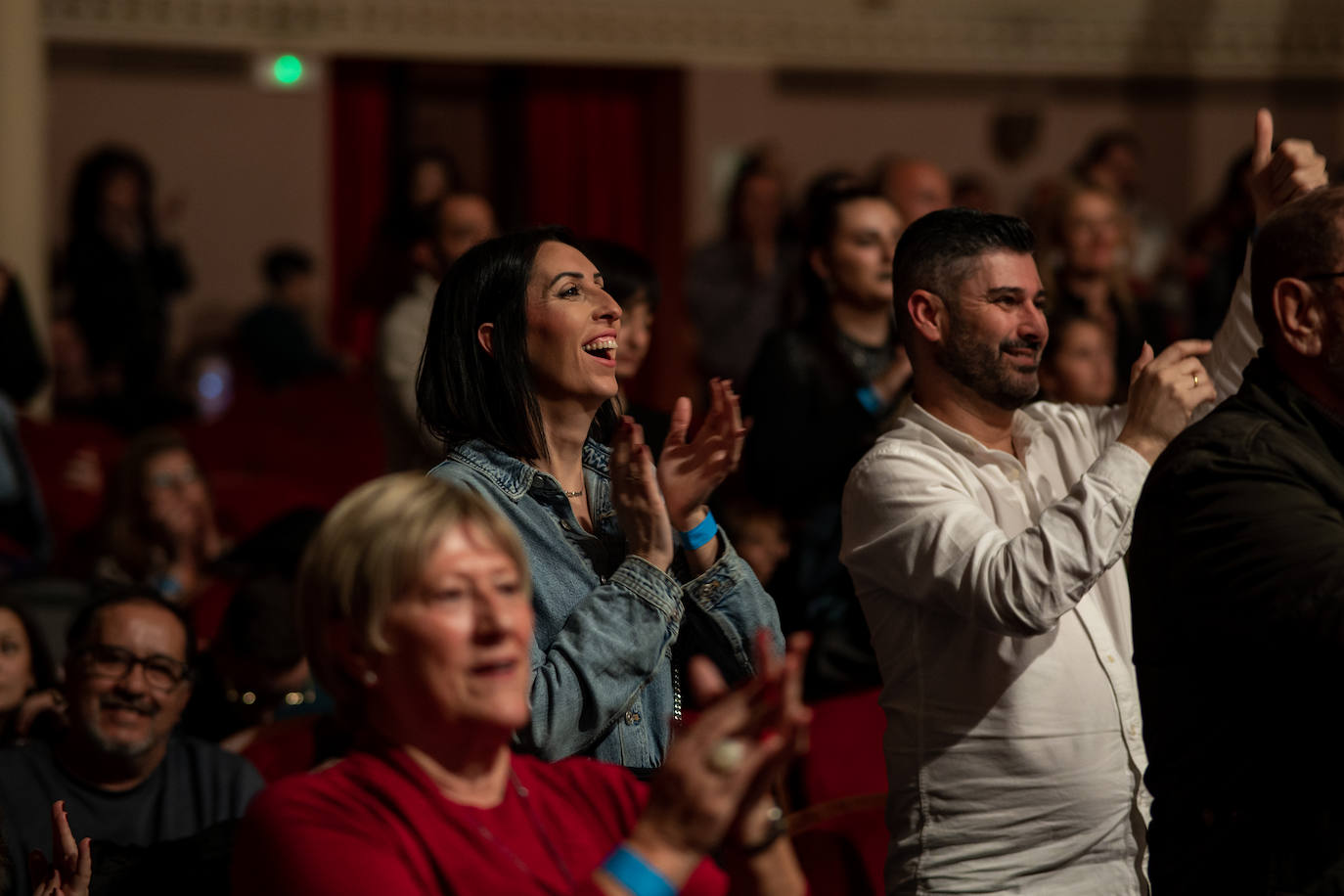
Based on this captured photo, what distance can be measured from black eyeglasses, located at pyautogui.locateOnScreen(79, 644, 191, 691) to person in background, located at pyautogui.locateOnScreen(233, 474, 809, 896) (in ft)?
4.32

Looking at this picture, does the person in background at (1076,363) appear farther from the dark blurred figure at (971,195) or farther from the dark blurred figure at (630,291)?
the dark blurred figure at (971,195)

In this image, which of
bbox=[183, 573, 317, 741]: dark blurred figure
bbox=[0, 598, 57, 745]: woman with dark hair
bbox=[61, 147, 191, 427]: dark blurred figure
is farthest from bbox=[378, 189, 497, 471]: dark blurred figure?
bbox=[61, 147, 191, 427]: dark blurred figure

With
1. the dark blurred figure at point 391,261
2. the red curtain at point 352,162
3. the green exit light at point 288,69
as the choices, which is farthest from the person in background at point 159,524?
the red curtain at point 352,162

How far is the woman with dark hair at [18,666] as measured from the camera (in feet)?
9.69

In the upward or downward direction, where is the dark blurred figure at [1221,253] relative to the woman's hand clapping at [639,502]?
Answer: upward

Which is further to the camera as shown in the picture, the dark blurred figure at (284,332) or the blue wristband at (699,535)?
the dark blurred figure at (284,332)

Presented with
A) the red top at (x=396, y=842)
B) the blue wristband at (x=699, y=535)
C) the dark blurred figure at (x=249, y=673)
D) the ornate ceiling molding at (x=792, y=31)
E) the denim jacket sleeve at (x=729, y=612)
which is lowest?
the dark blurred figure at (x=249, y=673)

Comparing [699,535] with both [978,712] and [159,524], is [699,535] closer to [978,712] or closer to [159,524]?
[978,712]

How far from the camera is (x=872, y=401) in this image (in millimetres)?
3488

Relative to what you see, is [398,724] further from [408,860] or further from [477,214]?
[477,214]

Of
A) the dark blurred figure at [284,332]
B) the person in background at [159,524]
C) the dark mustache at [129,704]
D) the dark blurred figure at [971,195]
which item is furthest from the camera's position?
the dark blurred figure at [284,332]

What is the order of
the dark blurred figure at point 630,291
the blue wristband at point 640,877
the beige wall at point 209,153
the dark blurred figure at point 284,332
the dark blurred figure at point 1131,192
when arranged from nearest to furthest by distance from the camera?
1. the blue wristband at point 640,877
2. the dark blurred figure at point 630,291
3. the dark blurred figure at point 1131,192
4. the dark blurred figure at point 284,332
5. the beige wall at point 209,153

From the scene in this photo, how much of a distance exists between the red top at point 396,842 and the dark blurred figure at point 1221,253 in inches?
117

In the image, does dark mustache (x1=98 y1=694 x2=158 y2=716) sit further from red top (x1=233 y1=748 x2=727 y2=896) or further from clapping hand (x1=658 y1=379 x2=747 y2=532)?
red top (x1=233 y1=748 x2=727 y2=896)
